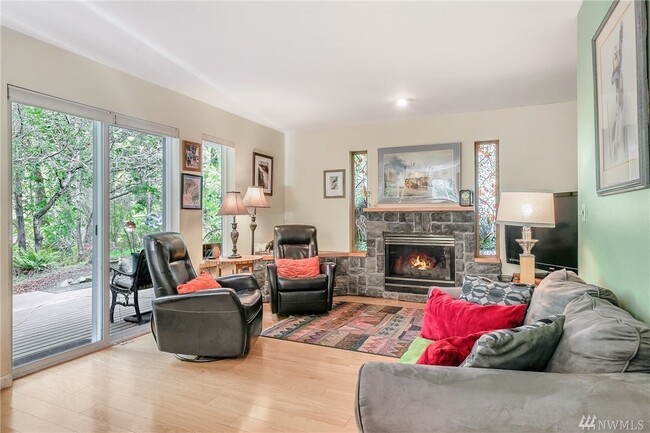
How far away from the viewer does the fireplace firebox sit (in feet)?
16.5

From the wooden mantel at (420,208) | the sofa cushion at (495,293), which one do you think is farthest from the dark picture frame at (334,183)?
the sofa cushion at (495,293)

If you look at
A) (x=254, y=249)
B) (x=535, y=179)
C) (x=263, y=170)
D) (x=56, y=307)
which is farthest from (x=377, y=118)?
(x=56, y=307)

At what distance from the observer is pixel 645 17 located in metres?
1.35

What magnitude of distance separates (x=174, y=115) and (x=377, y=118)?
2757 millimetres

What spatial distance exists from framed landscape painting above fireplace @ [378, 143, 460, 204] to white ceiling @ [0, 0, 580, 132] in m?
0.88

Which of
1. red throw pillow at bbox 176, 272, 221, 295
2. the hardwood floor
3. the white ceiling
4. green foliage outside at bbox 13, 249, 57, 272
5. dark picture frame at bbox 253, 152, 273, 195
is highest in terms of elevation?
the white ceiling

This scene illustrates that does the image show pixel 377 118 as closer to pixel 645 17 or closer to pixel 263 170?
pixel 263 170

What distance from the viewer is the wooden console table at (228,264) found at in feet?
14.2

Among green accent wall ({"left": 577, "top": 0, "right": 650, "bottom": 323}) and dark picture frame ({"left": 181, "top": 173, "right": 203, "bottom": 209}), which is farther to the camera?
dark picture frame ({"left": 181, "top": 173, "right": 203, "bottom": 209})

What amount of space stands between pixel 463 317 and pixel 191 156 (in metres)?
3.49

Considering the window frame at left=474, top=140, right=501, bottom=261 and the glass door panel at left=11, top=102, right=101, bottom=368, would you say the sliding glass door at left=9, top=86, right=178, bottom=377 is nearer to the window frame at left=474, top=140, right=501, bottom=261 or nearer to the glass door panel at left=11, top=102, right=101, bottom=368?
the glass door panel at left=11, top=102, right=101, bottom=368

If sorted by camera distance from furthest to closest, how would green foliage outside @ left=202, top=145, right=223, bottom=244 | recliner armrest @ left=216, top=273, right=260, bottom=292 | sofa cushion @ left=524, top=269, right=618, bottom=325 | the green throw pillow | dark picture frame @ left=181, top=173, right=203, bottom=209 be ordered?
green foliage outside @ left=202, top=145, right=223, bottom=244 < dark picture frame @ left=181, top=173, right=203, bottom=209 < recliner armrest @ left=216, top=273, right=260, bottom=292 < the green throw pillow < sofa cushion @ left=524, top=269, right=618, bottom=325

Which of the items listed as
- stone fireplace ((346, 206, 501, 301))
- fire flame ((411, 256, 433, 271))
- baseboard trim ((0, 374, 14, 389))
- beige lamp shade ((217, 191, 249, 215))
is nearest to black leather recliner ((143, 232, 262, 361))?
baseboard trim ((0, 374, 14, 389))

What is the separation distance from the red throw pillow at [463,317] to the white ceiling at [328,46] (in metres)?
1.93
